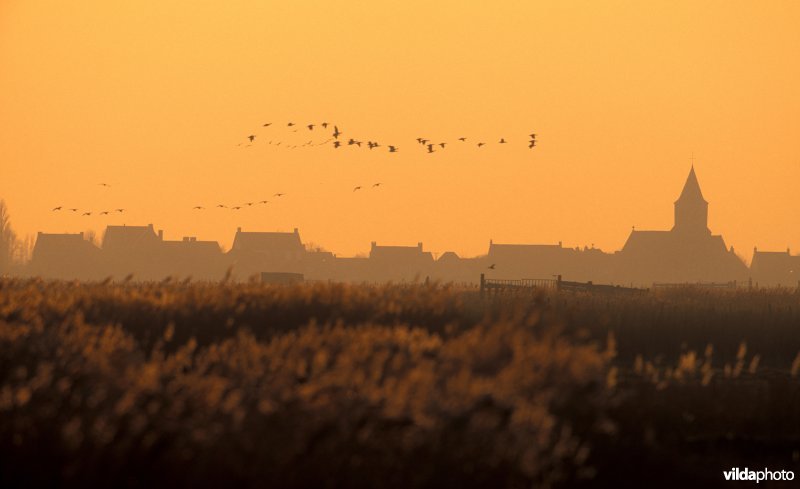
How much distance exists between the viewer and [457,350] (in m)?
14.0

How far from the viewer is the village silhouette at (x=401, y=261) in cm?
13012

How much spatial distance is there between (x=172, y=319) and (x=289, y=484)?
33.1ft

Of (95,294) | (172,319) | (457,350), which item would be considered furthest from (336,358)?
(95,294)

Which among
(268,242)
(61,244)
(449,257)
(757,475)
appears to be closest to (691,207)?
(449,257)

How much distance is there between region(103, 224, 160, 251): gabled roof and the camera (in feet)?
437

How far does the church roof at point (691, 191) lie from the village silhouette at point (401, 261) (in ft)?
42.7

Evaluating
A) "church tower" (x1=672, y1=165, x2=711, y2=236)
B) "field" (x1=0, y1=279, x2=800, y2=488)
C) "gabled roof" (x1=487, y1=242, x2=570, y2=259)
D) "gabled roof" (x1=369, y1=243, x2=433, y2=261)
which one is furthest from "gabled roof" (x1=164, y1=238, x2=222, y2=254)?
"field" (x1=0, y1=279, x2=800, y2=488)

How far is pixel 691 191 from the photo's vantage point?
18962cm

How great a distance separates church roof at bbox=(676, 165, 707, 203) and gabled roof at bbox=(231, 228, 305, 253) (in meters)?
66.7

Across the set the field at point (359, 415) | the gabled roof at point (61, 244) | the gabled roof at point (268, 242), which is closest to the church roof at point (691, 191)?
the gabled roof at point (268, 242)

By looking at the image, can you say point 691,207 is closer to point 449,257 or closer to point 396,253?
point 449,257

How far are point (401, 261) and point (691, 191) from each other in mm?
57735

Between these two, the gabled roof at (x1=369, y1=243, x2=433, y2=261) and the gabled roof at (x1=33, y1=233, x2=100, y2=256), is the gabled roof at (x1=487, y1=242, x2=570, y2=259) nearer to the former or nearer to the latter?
the gabled roof at (x1=369, y1=243, x2=433, y2=261)

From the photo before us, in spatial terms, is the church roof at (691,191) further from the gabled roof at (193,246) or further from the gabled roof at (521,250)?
the gabled roof at (193,246)
